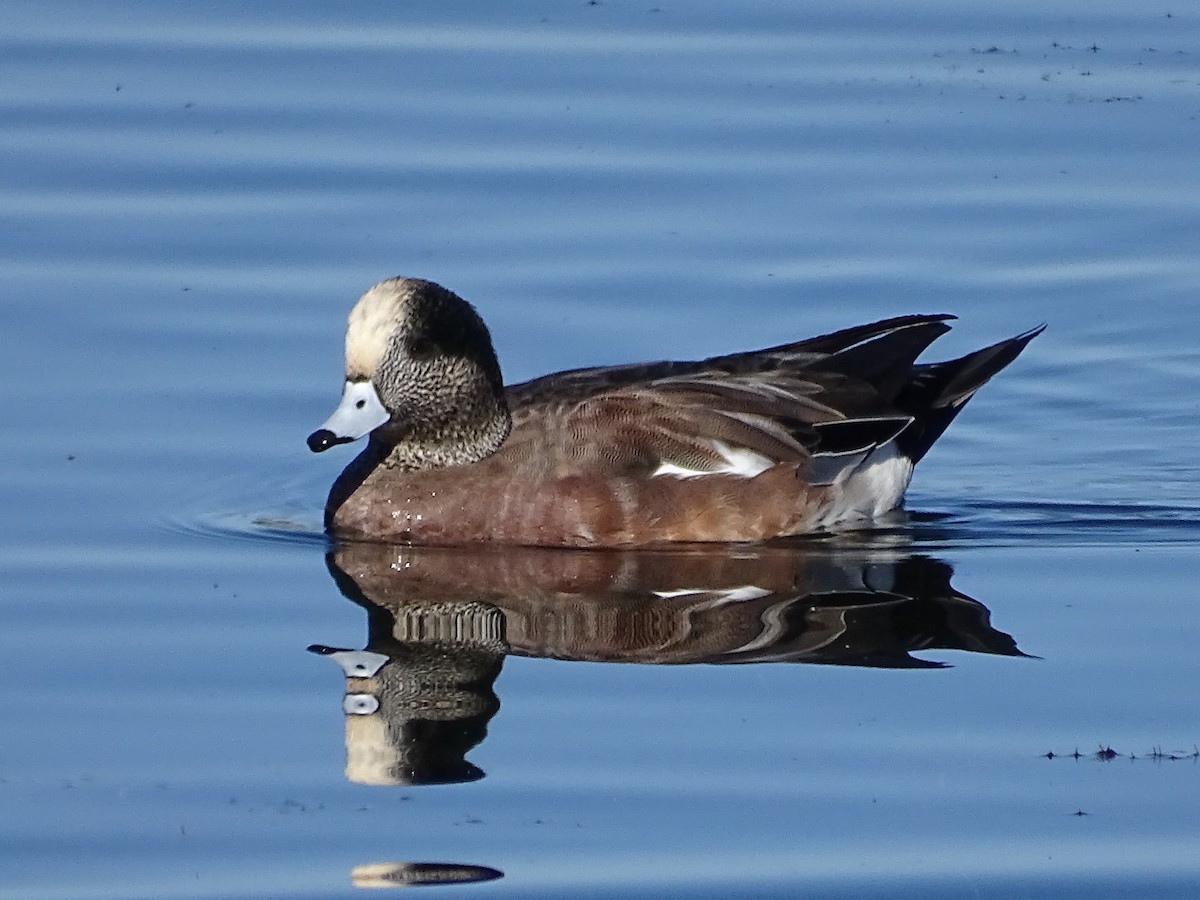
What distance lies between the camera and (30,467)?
29.1ft

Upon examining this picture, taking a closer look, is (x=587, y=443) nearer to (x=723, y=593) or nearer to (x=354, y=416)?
(x=354, y=416)

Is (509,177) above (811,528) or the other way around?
above

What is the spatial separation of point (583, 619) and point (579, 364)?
8.54 ft

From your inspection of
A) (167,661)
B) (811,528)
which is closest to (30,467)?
(167,661)

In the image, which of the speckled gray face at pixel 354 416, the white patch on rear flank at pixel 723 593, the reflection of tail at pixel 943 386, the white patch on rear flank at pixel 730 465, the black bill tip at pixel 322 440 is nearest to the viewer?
the white patch on rear flank at pixel 723 593

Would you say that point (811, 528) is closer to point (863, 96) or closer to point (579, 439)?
point (579, 439)

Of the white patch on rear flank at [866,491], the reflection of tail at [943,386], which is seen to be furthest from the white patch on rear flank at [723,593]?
the reflection of tail at [943,386]

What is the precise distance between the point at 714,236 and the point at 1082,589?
3914mm

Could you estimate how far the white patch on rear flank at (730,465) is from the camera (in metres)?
8.76

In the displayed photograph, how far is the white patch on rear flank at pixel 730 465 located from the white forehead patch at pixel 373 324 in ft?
3.46

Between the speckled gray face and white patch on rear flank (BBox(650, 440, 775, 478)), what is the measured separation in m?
1.00

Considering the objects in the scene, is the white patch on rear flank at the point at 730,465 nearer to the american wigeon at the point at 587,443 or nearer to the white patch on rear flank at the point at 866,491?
the american wigeon at the point at 587,443

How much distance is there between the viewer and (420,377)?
873 cm

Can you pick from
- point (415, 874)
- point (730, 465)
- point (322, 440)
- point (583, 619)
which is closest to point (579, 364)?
point (730, 465)
